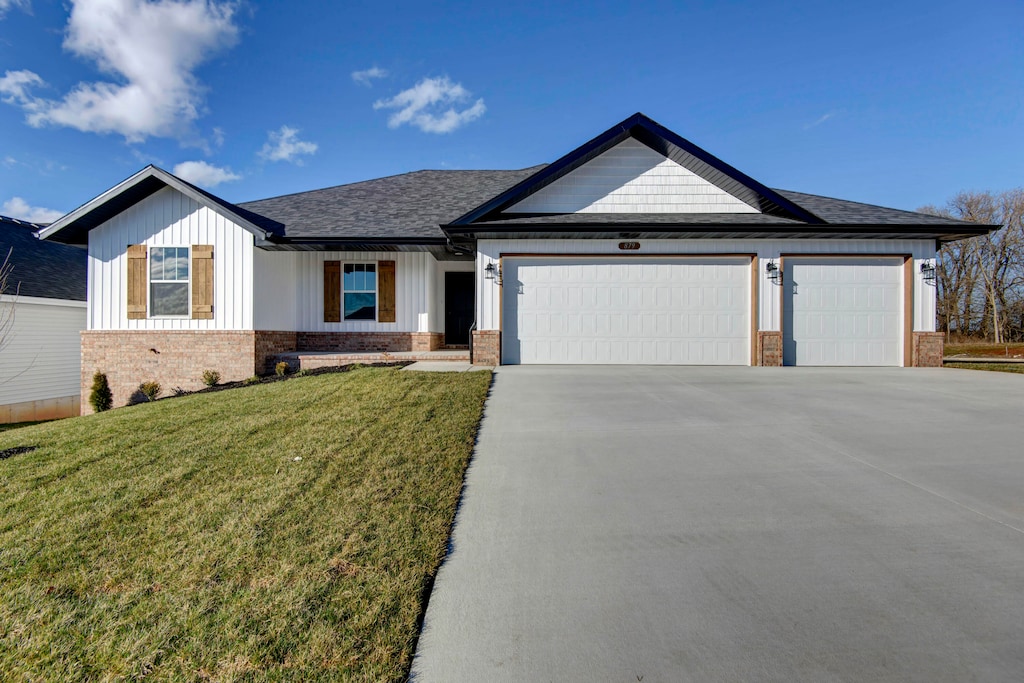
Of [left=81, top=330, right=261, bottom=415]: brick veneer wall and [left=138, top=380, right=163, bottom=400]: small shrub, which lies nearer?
[left=138, top=380, right=163, bottom=400]: small shrub

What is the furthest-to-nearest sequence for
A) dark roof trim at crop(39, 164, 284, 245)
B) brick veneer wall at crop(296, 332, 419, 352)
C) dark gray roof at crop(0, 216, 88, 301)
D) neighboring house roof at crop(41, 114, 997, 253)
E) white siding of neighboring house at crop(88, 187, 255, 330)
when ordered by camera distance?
dark gray roof at crop(0, 216, 88, 301)
brick veneer wall at crop(296, 332, 419, 352)
white siding of neighboring house at crop(88, 187, 255, 330)
neighboring house roof at crop(41, 114, 997, 253)
dark roof trim at crop(39, 164, 284, 245)

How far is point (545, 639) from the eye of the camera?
2307mm

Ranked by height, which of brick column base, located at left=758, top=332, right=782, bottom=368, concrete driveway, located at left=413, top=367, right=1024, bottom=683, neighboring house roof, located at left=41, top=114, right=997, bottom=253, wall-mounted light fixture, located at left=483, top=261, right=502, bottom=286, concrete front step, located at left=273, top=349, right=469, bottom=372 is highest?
neighboring house roof, located at left=41, top=114, right=997, bottom=253

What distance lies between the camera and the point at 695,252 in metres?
11.1

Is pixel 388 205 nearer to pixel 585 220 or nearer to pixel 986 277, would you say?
pixel 585 220

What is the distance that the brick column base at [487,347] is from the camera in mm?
10891

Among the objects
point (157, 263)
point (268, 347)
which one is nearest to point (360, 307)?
point (268, 347)

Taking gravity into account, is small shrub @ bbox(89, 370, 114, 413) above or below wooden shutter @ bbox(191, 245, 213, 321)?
below

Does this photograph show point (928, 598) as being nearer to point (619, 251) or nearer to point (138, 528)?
point (138, 528)

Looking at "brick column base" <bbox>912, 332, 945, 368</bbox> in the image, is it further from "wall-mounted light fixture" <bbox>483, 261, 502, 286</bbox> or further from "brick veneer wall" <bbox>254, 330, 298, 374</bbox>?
"brick veneer wall" <bbox>254, 330, 298, 374</bbox>

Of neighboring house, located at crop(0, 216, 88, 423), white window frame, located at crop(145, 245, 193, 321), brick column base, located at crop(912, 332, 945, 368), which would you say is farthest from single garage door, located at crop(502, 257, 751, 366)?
neighboring house, located at crop(0, 216, 88, 423)

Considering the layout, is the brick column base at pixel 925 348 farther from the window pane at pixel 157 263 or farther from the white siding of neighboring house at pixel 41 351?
the white siding of neighboring house at pixel 41 351

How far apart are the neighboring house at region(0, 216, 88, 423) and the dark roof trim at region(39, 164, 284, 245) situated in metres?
3.24

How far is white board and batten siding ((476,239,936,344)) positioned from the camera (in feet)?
36.3
